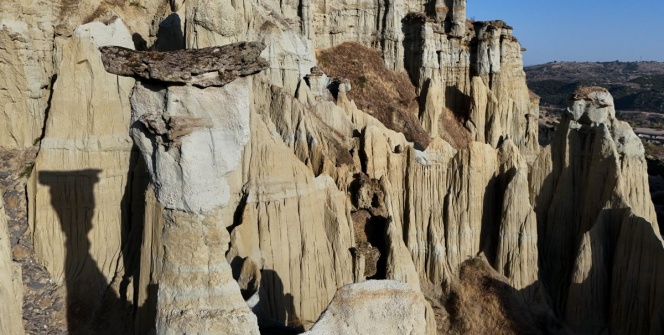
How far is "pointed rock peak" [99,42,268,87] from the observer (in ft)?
24.6

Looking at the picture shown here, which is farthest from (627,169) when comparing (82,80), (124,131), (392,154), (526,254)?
(82,80)

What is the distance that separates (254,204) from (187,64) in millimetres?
7346

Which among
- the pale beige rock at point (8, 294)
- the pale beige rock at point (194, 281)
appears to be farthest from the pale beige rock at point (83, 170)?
the pale beige rock at point (194, 281)

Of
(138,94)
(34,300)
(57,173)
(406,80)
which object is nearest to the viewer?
(138,94)

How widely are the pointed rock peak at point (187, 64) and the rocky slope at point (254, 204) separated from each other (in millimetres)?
31

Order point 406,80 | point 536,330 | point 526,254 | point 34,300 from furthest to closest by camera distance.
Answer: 1. point 406,80
2. point 526,254
3. point 536,330
4. point 34,300

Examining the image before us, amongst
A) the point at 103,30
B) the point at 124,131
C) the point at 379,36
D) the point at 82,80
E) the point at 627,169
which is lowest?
the point at 627,169

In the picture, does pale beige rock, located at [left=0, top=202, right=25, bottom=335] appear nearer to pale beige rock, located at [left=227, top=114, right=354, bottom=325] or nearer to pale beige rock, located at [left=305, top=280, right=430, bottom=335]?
pale beige rock, located at [left=227, top=114, right=354, bottom=325]

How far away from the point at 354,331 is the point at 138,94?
5.75m

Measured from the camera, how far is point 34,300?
12.8m

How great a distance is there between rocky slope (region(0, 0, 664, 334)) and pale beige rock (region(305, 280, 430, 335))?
0.13 ft

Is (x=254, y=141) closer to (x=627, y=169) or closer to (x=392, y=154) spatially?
(x=392, y=154)

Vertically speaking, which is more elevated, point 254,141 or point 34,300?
point 254,141

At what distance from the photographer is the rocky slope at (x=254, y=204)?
8.00m
